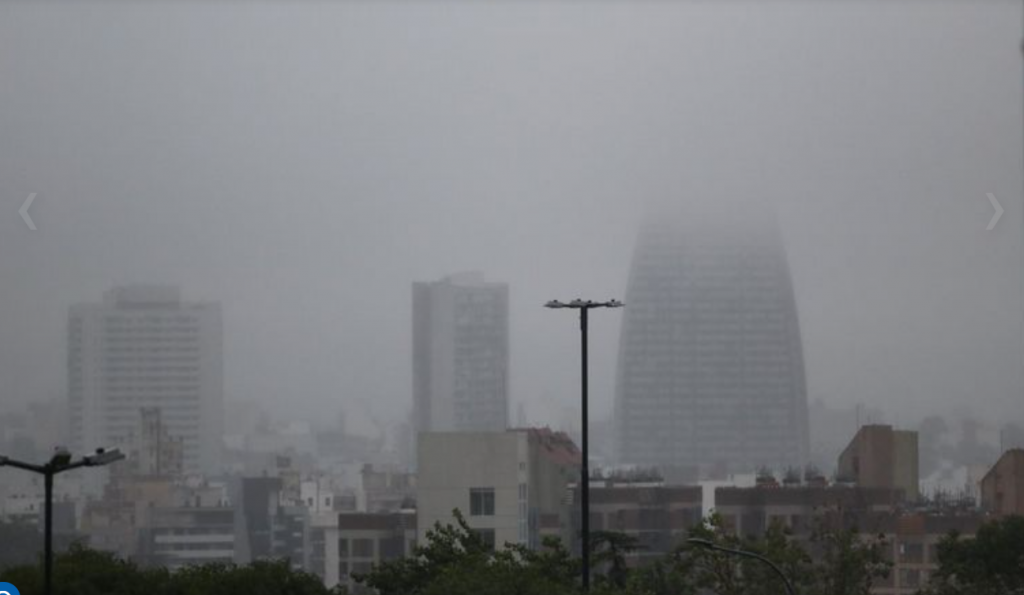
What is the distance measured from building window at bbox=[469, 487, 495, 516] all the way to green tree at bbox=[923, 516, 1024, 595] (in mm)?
16449

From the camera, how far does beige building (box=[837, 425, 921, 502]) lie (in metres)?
67.0

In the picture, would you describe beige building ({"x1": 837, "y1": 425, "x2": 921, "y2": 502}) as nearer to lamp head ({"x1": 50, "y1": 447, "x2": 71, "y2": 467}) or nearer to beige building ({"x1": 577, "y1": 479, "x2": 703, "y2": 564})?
beige building ({"x1": 577, "y1": 479, "x2": 703, "y2": 564})

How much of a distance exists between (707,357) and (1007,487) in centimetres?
7633

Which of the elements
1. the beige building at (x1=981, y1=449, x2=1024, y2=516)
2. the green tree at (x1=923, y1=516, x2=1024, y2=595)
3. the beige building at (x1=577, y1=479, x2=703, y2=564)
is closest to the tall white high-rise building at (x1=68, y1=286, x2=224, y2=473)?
the beige building at (x1=577, y1=479, x2=703, y2=564)

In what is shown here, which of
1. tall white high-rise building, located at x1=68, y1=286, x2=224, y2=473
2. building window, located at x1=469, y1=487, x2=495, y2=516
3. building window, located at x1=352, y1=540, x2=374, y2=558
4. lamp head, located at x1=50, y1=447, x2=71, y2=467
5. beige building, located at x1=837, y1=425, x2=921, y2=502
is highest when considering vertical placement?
tall white high-rise building, located at x1=68, y1=286, x2=224, y2=473

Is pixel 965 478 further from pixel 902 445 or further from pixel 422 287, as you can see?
pixel 422 287

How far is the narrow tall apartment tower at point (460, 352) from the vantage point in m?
120

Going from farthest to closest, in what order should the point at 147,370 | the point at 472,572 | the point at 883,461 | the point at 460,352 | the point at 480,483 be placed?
the point at 460,352, the point at 147,370, the point at 883,461, the point at 480,483, the point at 472,572

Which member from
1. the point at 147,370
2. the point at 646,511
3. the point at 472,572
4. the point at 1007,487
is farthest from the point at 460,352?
the point at 472,572

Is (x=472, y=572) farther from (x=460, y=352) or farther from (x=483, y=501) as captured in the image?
(x=460, y=352)

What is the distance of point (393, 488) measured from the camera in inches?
3408

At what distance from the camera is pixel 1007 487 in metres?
66.9

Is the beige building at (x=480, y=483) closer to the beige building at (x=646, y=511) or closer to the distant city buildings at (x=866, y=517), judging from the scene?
the distant city buildings at (x=866, y=517)

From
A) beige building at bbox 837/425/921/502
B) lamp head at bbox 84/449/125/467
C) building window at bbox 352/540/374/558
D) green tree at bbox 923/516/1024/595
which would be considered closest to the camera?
lamp head at bbox 84/449/125/467
